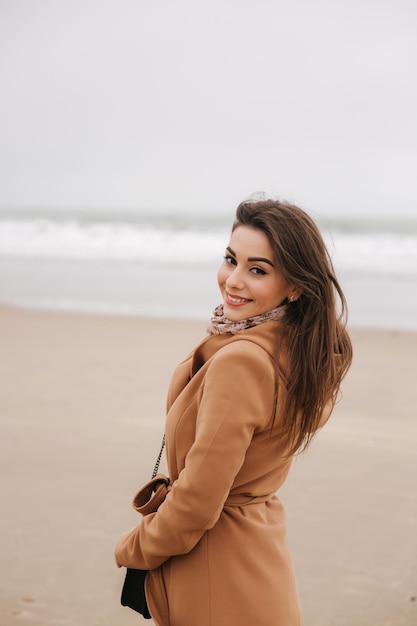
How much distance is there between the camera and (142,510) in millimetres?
1793

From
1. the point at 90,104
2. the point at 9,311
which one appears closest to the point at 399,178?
the point at 90,104

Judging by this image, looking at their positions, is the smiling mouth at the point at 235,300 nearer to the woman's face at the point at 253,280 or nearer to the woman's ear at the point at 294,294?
the woman's face at the point at 253,280

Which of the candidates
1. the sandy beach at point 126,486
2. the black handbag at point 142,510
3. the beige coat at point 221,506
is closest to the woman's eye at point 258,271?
the beige coat at point 221,506

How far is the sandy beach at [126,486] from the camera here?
3.27m

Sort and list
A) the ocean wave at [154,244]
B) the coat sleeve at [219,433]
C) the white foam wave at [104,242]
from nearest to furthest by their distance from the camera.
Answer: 1. the coat sleeve at [219,433]
2. the ocean wave at [154,244]
3. the white foam wave at [104,242]

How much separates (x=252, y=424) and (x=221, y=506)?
0.66 ft

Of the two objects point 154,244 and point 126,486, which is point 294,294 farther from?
point 154,244

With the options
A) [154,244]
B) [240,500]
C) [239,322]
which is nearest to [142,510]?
[240,500]

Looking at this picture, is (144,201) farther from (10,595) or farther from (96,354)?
(10,595)

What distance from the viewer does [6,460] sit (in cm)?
465

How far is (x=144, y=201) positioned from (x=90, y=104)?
779 centimetres

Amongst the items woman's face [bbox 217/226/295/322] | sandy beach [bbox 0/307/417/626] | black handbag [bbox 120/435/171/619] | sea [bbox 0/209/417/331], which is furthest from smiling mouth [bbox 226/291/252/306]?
sea [bbox 0/209/417/331]

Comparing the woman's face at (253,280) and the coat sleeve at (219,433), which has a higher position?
the woman's face at (253,280)

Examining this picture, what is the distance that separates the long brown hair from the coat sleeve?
73 mm
